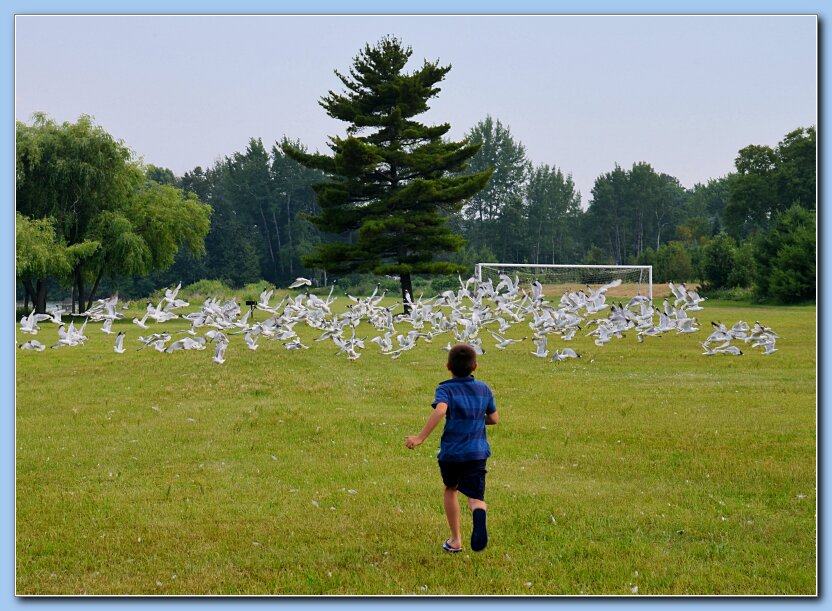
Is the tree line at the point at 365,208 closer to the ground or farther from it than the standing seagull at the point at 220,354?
farther from it

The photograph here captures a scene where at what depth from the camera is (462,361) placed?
411 centimetres

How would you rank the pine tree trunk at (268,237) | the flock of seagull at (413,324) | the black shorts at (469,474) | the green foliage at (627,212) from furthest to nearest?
1. the green foliage at (627,212)
2. the pine tree trunk at (268,237)
3. the flock of seagull at (413,324)
4. the black shorts at (469,474)

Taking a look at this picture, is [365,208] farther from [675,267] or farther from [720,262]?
[675,267]

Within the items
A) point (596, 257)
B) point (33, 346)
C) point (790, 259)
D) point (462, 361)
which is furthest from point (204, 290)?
point (462, 361)

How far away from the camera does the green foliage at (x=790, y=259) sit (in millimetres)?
25406

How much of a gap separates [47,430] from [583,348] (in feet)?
31.6

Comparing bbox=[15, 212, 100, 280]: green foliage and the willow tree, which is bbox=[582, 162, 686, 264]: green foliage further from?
bbox=[15, 212, 100, 280]: green foliage

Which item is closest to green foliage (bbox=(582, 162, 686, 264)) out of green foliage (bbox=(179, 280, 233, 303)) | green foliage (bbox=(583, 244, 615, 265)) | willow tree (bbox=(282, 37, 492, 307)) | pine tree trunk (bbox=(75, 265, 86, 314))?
green foliage (bbox=(583, 244, 615, 265))

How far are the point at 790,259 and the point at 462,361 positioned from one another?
25123mm

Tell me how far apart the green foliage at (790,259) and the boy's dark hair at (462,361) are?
23.3m

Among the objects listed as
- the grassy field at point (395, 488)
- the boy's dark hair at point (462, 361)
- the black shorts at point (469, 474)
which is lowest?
the grassy field at point (395, 488)

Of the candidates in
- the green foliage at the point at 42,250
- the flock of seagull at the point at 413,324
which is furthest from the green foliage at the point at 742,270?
the green foliage at the point at 42,250

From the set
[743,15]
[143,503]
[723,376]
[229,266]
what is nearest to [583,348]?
[723,376]

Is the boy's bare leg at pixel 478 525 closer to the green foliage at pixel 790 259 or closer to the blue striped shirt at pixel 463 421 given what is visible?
the blue striped shirt at pixel 463 421
